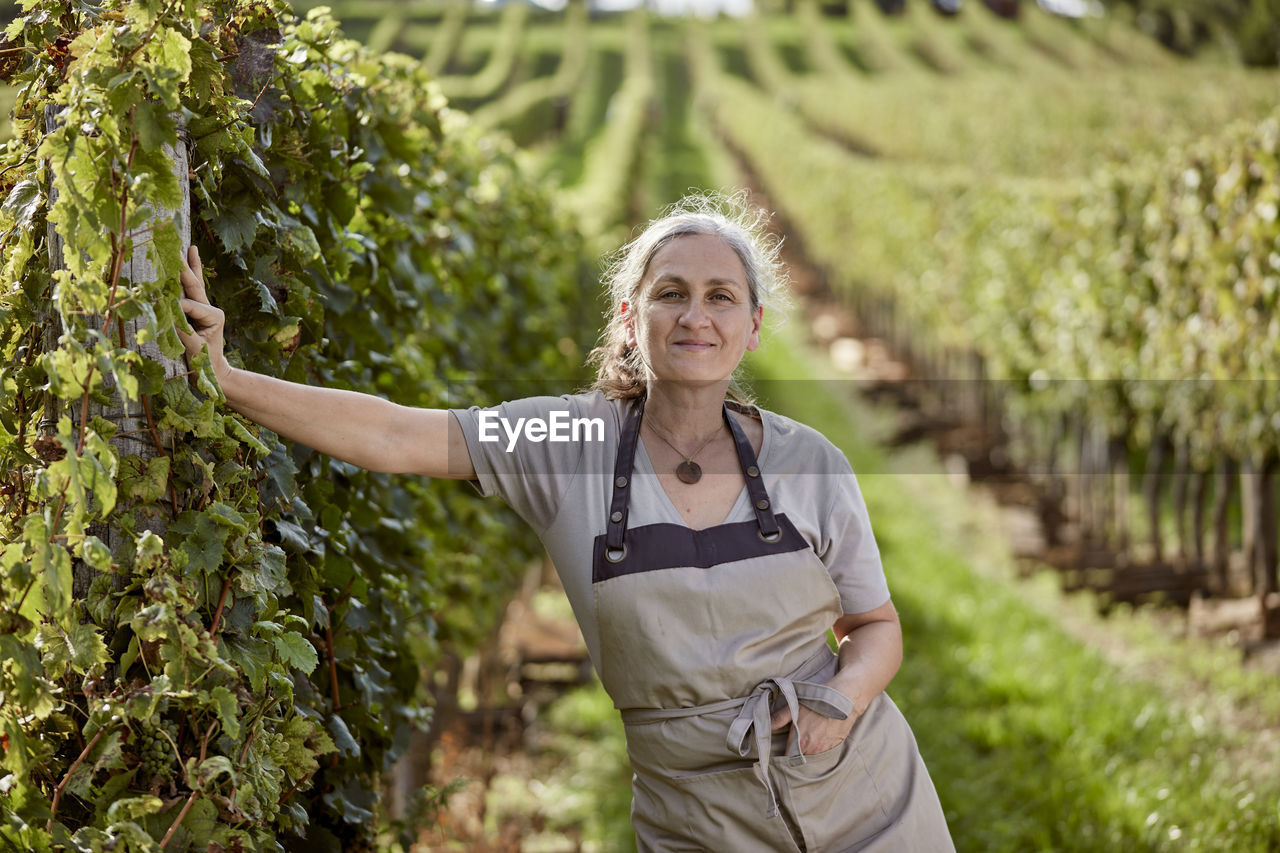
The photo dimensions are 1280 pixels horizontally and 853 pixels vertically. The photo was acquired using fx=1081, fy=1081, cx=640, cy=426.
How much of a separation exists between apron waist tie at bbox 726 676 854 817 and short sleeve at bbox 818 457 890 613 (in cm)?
20

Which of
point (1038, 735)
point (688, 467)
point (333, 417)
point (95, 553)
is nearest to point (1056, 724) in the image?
point (1038, 735)

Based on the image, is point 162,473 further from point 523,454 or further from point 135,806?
point 523,454

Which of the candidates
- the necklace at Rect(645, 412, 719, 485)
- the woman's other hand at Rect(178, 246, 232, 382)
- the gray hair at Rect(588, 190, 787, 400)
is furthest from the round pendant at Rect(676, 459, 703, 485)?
the woman's other hand at Rect(178, 246, 232, 382)

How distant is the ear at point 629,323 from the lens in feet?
7.53

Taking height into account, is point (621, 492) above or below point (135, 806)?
above

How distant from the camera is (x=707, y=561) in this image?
6.55ft

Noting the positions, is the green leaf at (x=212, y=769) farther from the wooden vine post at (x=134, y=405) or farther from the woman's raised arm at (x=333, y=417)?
the woman's raised arm at (x=333, y=417)

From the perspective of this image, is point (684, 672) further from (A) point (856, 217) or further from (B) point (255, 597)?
(A) point (856, 217)

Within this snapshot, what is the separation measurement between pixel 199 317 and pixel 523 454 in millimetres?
642

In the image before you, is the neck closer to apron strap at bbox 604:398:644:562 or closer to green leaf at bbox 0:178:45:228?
apron strap at bbox 604:398:644:562

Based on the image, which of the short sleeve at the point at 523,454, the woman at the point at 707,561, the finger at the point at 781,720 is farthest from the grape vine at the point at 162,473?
the finger at the point at 781,720

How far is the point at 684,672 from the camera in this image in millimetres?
1974

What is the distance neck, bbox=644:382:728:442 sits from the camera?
215cm

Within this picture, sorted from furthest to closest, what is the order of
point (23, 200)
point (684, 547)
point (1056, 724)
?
point (1056, 724) → point (684, 547) → point (23, 200)
